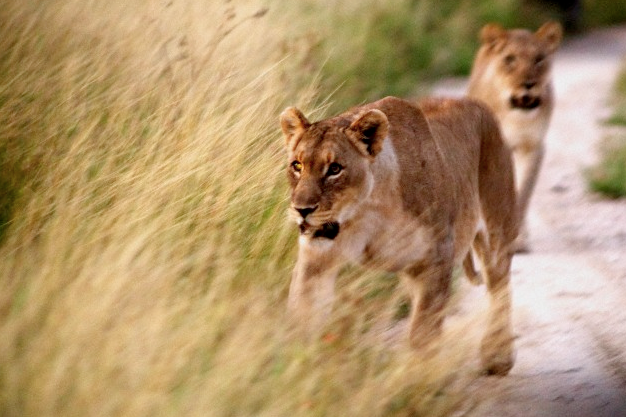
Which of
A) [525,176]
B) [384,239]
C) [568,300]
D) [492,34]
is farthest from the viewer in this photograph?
Answer: [492,34]

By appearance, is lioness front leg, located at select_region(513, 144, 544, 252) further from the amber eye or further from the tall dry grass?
the amber eye

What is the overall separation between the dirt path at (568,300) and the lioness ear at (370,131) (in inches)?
36.0

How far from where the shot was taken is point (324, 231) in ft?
13.5

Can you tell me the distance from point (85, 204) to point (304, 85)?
7.97 ft

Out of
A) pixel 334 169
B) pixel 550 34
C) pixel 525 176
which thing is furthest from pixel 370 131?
pixel 550 34

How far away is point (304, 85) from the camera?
21.6ft

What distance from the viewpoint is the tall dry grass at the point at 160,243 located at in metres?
3.25

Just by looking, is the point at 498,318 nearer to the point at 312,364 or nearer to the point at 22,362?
the point at 312,364

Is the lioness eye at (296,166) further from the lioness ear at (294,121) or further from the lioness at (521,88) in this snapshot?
the lioness at (521,88)

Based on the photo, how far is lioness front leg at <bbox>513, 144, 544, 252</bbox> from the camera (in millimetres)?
6797

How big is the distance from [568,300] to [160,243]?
2.40m

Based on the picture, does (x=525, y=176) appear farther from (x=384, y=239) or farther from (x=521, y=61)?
(x=384, y=239)

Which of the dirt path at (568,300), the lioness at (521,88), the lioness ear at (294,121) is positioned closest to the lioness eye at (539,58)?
the lioness at (521,88)

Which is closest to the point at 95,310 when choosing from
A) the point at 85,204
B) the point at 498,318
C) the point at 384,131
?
the point at 85,204
